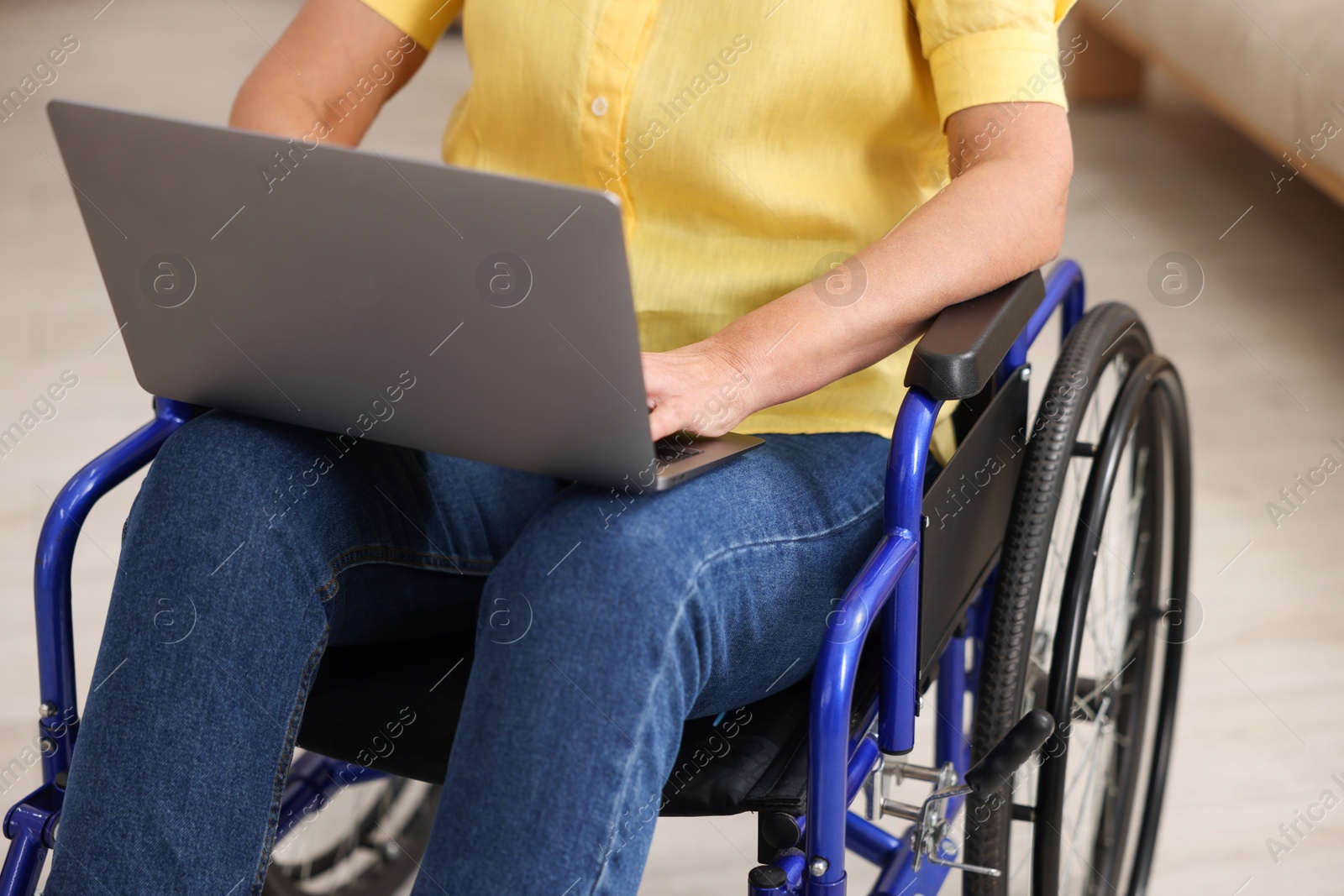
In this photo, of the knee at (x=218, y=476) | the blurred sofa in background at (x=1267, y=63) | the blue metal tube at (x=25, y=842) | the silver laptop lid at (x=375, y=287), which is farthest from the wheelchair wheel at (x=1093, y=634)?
the blurred sofa in background at (x=1267, y=63)

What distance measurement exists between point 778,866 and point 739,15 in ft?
1.84

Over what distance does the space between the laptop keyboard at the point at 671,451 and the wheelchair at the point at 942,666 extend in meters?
0.12

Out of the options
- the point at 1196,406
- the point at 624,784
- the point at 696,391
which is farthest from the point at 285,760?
the point at 1196,406

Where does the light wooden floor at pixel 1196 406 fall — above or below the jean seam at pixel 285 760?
above

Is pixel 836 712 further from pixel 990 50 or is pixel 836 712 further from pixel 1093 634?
pixel 1093 634

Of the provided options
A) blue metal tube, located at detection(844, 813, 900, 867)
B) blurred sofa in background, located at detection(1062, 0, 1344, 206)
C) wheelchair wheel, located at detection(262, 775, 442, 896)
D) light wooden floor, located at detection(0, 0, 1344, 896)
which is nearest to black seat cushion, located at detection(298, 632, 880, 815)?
blue metal tube, located at detection(844, 813, 900, 867)

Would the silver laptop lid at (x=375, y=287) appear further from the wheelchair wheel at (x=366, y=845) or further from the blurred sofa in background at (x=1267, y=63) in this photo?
the blurred sofa in background at (x=1267, y=63)

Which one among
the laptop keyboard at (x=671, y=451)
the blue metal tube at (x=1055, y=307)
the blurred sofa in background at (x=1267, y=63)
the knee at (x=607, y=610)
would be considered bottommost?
the knee at (x=607, y=610)

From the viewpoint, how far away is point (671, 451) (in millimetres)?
793

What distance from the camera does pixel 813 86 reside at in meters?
0.92

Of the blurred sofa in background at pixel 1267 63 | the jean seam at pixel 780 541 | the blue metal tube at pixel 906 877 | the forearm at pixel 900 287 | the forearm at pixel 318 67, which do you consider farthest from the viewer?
the blurred sofa in background at pixel 1267 63

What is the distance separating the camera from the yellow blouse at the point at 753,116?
91 centimetres

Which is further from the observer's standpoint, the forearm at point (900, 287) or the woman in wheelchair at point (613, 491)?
the forearm at point (900, 287)

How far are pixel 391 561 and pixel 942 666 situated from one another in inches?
20.6
